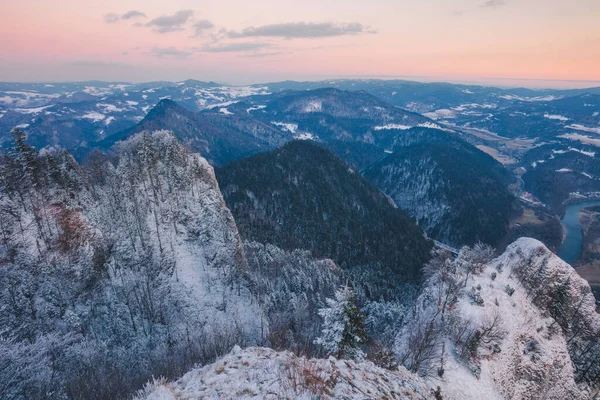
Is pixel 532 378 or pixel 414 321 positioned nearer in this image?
pixel 532 378

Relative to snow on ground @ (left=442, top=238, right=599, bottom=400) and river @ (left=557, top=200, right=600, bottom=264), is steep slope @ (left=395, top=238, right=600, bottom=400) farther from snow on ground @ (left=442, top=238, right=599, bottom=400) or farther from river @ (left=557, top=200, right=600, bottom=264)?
river @ (left=557, top=200, right=600, bottom=264)

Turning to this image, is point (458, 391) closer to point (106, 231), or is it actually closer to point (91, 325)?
point (91, 325)

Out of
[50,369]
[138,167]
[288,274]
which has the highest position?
[138,167]

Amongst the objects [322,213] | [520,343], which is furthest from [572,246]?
[520,343]

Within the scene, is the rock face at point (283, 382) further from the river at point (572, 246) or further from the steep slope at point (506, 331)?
the river at point (572, 246)

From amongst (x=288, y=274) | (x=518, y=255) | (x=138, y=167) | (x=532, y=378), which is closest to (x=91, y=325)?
(x=138, y=167)

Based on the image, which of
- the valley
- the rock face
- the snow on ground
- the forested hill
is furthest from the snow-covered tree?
the forested hill

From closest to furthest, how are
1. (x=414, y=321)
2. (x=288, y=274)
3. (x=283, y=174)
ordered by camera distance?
(x=414, y=321), (x=288, y=274), (x=283, y=174)
